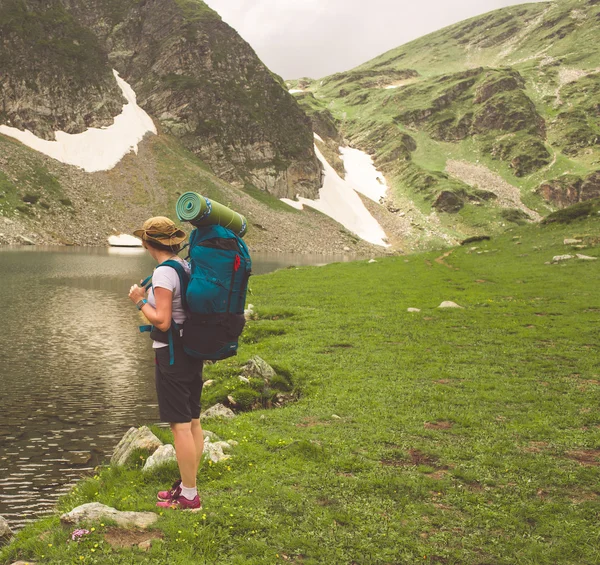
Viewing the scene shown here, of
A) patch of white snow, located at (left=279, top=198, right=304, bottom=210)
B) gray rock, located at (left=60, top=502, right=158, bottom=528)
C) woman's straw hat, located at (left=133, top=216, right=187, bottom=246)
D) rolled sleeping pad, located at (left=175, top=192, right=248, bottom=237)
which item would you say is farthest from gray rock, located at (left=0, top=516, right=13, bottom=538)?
patch of white snow, located at (left=279, top=198, right=304, bottom=210)

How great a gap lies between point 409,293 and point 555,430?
22261 mm

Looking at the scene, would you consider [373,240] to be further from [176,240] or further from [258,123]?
[176,240]

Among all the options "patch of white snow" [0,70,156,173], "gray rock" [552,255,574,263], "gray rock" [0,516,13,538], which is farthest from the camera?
"patch of white snow" [0,70,156,173]

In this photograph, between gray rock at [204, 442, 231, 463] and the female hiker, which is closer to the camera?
the female hiker

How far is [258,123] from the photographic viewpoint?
6845 inches

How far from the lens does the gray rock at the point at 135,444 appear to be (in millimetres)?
10008

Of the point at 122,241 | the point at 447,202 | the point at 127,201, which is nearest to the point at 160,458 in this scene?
the point at 122,241

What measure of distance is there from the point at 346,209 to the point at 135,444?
6928 inches

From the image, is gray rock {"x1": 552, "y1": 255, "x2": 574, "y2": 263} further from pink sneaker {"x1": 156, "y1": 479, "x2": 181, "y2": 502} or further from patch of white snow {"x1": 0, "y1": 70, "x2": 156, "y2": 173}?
patch of white snow {"x1": 0, "y1": 70, "x2": 156, "y2": 173}

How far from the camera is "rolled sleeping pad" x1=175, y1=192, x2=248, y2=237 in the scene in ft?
23.1

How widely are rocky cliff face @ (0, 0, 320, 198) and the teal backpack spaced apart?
14345 cm

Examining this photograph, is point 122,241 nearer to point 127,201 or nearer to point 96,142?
point 127,201

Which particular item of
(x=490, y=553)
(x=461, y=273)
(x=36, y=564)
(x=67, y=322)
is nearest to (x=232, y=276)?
(x=36, y=564)

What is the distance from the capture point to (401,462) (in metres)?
9.83
